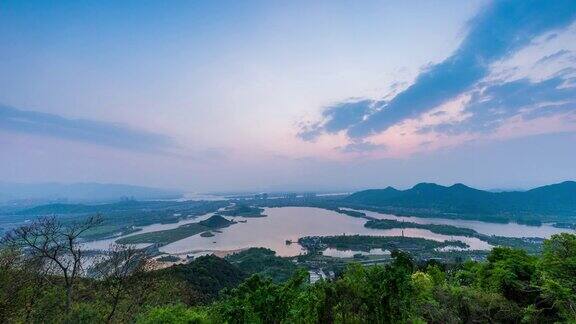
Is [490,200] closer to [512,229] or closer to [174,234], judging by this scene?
[512,229]

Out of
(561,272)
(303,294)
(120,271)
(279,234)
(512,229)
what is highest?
(561,272)

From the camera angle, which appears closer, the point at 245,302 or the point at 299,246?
the point at 245,302

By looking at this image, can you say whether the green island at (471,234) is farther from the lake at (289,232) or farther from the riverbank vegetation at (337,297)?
the riverbank vegetation at (337,297)

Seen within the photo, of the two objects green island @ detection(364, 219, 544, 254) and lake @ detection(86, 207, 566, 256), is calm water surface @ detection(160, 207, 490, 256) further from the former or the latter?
green island @ detection(364, 219, 544, 254)

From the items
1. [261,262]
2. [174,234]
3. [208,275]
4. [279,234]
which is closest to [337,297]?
[208,275]

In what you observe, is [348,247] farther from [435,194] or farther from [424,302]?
[435,194]

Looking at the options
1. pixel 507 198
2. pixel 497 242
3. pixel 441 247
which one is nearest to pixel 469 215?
pixel 507 198
